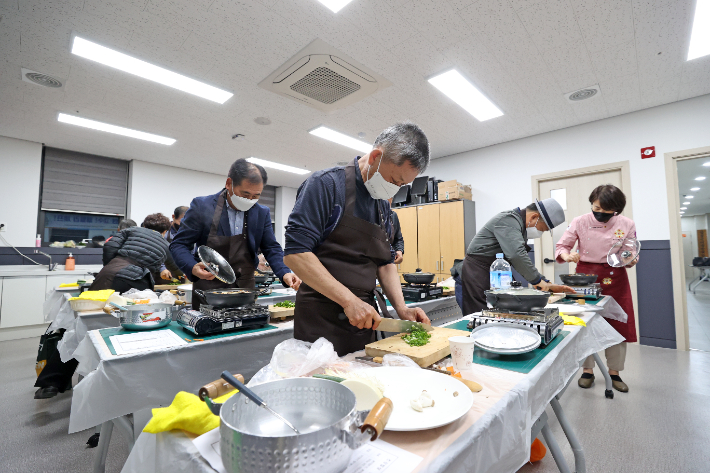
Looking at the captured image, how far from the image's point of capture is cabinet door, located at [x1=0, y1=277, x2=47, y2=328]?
14.9 feet

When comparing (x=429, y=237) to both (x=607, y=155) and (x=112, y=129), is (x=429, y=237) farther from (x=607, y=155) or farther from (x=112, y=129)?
(x=112, y=129)

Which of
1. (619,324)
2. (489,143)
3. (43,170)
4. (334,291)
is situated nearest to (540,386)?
(334,291)

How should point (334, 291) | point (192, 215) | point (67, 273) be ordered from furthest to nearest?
1. point (67, 273)
2. point (192, 215)
3. point (334, 291)

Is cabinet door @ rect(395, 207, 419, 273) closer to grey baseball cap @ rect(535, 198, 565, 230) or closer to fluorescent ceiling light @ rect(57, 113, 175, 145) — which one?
grey baseball cap @ rect(535, 198, 565, 230)

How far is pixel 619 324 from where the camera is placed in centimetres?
275

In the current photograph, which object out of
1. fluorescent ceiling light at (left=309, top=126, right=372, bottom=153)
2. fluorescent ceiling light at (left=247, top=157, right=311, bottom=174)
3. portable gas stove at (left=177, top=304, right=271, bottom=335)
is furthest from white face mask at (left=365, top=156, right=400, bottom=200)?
fluorescent ceiling light at (left=247, top=157, right=311, bottom=174)

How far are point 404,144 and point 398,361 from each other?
77 centimetres

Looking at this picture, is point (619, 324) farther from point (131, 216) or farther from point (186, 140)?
point (131, 216)

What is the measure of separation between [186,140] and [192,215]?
390 centimetres

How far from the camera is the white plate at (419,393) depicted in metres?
0.63

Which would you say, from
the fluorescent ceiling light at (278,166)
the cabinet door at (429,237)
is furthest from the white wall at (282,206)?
the cabinet door at (429,237)

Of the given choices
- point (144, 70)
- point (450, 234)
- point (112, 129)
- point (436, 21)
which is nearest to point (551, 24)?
point (436, 21)

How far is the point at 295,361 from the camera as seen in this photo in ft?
3.10

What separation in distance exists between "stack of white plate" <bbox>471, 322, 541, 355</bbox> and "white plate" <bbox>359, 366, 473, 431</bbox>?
1.26 feet
